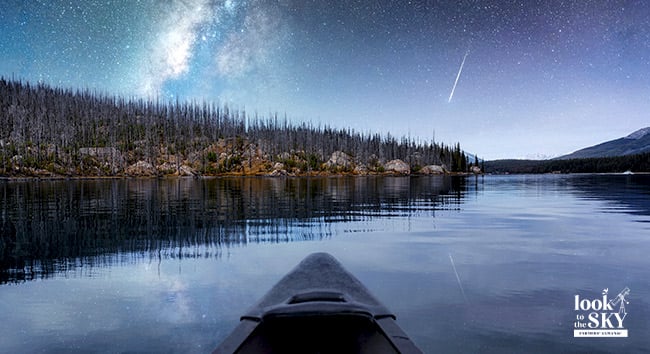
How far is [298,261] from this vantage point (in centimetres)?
1563

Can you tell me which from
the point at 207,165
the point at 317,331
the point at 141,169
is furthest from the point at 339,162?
the point at 317,331

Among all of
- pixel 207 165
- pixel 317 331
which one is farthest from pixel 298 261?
pixel 207 165

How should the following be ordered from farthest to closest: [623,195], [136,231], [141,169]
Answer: [141,169] → [623,195] → [136,231]

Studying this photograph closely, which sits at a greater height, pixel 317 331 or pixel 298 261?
pixel 317 331

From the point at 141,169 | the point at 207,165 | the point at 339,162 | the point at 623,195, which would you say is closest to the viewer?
the point at 623,195

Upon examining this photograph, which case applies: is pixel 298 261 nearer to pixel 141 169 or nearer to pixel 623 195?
pixel 623 195

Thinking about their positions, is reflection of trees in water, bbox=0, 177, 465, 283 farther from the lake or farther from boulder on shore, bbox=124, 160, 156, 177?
boulder on shore, bbox=124, 160, 156, 177

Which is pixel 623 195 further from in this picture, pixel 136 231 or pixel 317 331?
pixel 317 331

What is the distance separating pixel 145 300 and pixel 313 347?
26.4ft

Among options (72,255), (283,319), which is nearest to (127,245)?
(72,255)

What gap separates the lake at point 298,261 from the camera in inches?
340

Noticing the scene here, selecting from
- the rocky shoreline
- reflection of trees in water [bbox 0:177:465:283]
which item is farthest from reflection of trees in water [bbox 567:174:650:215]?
the rocky shoreline

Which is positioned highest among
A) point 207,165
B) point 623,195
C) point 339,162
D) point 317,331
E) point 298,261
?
point 339,162

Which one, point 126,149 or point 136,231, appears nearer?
point 136,231
